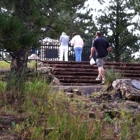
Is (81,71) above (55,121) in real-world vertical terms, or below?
above

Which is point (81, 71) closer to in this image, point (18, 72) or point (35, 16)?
point (18, 72)

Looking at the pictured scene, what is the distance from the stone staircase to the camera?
14.7 m

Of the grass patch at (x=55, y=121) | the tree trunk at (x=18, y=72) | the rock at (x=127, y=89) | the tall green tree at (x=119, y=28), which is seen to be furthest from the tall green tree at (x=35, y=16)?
the tall green tree at (x=119, y=28)

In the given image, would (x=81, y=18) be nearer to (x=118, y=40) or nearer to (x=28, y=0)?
(x=118, y=40)

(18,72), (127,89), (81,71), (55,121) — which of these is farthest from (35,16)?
(81,71)

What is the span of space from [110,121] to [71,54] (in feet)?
56.9

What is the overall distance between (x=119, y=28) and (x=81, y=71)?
12.9 metres

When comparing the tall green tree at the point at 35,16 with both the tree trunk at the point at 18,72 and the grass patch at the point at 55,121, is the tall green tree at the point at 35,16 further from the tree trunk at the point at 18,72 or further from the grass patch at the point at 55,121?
the grass patch at the point at 55,121

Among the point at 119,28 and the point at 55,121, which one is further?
the point at 119,28

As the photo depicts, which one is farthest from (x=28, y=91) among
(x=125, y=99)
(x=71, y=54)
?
(x=71, y=54)

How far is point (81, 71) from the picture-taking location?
15.9 m

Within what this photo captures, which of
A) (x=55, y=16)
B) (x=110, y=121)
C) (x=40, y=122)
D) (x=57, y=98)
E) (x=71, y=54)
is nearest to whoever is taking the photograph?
(x=40, y=122)

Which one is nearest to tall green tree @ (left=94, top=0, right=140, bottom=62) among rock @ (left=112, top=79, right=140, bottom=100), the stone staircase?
the stone staircase

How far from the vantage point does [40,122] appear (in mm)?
5398
